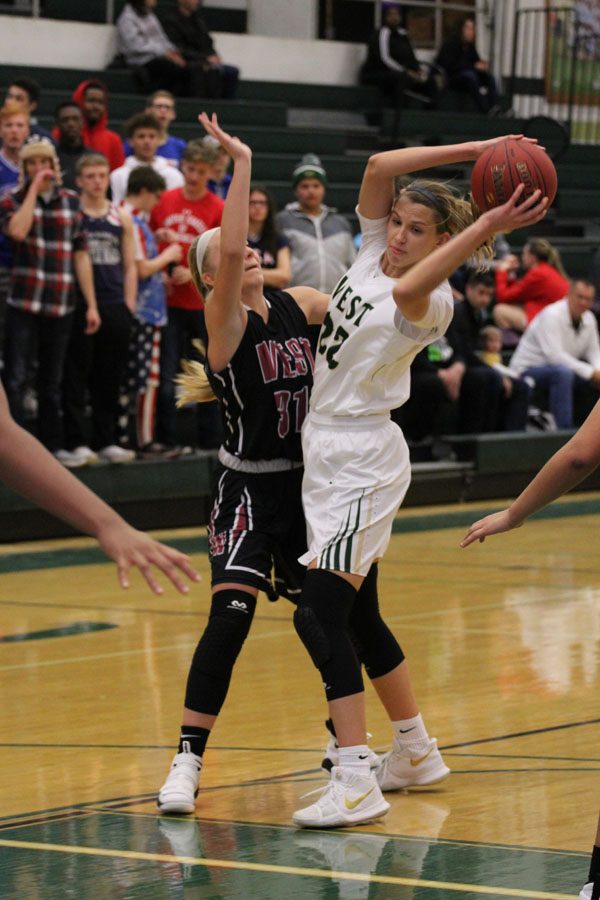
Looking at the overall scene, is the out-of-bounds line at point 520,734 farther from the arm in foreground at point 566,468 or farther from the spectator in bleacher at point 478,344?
the spectator in bleacher at point 478,344

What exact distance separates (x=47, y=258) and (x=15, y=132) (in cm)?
92

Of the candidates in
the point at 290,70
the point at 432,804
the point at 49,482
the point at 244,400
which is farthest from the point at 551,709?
the point at 290,70

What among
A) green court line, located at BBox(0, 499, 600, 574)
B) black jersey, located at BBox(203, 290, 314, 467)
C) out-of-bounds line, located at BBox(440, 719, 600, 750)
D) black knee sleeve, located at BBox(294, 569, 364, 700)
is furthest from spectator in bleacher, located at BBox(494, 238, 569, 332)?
black knee sleeve, located at BBox(294, 569, 364, 700)

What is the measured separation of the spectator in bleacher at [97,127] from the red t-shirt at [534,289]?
152 inches

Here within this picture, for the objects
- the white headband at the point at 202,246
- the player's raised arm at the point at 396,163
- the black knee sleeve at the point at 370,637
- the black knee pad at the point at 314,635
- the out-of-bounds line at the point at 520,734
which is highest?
the player's raised arm at the point at 396,163

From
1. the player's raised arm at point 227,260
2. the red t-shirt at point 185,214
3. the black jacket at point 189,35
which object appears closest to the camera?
the player's raised arm at point 227,260

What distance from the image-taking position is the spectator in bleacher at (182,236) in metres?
11.4

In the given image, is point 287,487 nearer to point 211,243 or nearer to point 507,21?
point 211,243

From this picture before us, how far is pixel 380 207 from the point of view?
16.8 feet

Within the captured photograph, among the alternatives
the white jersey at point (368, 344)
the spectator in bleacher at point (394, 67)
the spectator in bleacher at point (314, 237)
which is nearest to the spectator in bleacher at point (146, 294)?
the spectator in bleacher at point (314, 237)

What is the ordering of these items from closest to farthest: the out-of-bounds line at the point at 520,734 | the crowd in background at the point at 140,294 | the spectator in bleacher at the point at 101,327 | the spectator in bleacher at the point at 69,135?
the out-of-bounds line at the point at 520,734, the crowd in background at the point at 140,294, the spectator in bleacher at the point at 101,327, the spectator in bleacher at the point at 69,135

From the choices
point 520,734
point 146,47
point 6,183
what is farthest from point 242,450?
point 146,47

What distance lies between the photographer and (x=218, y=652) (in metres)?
5.02

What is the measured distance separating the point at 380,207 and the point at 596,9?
1758cm
